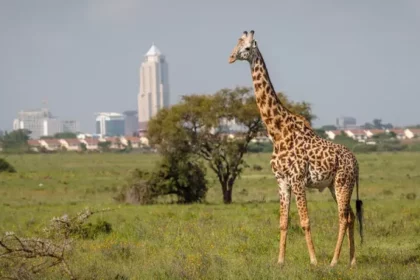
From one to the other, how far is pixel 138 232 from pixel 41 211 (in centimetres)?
1003

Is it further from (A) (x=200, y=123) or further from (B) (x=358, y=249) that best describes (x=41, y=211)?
(B) (x=358, y=249)

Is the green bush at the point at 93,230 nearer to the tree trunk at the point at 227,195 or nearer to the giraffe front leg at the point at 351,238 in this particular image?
the giraffe front leg at the point at 351,238

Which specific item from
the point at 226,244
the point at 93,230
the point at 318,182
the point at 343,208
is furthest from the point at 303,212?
the point at 93,230

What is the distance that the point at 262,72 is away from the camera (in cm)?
1559

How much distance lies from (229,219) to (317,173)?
10031 millimetres

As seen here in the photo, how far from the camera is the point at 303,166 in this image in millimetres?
14922

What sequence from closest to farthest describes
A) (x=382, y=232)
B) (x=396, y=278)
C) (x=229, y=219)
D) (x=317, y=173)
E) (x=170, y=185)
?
(x=396, y=278)
(x=317, y=173)
(x=382, y=232)
(x=229, y=219)
(x=170, y=185)

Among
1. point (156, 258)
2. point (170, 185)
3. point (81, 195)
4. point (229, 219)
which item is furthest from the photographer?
point (81, 195)

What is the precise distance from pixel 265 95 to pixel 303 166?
1477 millimetres

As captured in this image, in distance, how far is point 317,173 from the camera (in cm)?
1500

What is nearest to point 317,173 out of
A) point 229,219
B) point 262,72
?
point 262,72

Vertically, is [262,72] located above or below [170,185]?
above

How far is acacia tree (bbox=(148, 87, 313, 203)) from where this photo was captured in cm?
3778

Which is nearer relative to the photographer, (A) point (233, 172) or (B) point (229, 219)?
(B) point (229, 219)
